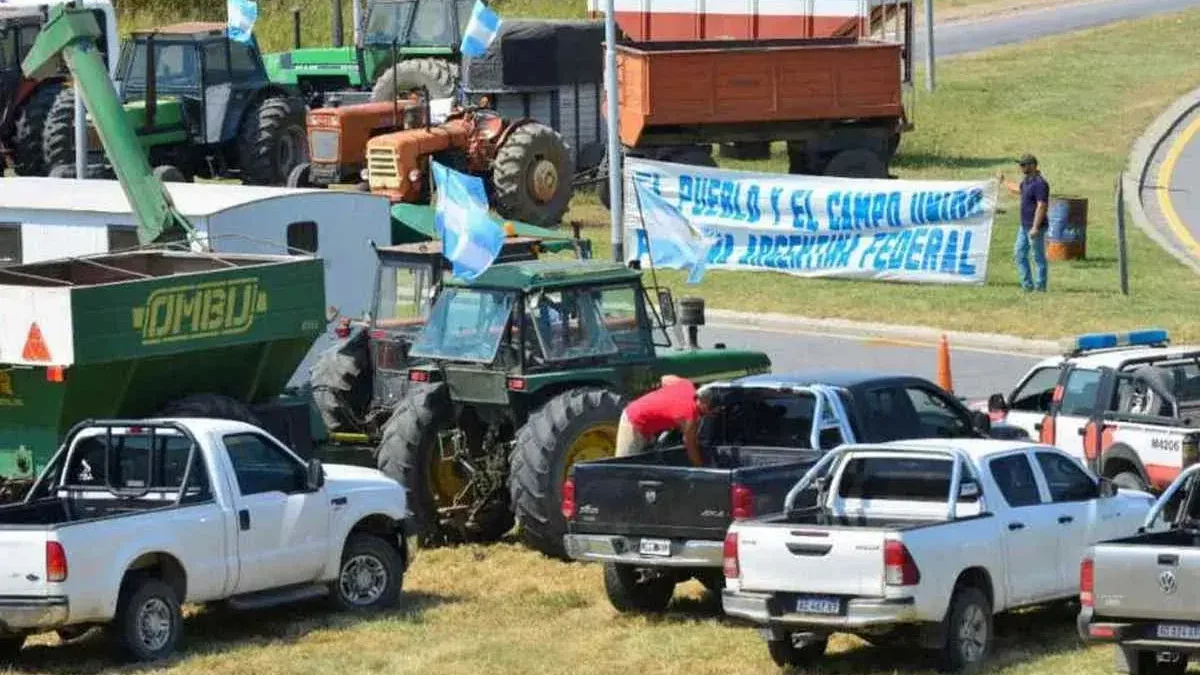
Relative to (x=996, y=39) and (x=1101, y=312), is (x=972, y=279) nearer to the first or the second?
(x=1101, y=312)

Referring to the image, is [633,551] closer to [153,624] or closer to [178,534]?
[178,534]

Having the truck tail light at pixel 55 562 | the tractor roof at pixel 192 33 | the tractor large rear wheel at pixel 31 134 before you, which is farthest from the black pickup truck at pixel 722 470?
the tractor large rear wheel at pixel 31 134

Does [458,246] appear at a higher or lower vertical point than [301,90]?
lower

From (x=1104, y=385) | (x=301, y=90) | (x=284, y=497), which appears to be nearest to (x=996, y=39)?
(x=301, y=90)

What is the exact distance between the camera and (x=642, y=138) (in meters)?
40.2

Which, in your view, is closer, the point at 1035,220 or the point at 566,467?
the point at 566,467

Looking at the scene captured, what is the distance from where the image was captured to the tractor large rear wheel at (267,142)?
135 feet

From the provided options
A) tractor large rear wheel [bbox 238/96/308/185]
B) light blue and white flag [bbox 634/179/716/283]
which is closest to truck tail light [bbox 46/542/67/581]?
light blue and white flag [bbox 634/179/716/283]

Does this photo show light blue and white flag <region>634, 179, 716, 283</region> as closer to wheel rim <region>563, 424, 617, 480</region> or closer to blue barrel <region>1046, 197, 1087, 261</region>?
blue barrel <region>1046, 197, 1087, 261</region>

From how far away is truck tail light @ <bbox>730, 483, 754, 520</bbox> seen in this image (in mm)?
16266

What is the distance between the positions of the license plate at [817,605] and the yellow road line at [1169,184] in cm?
2258

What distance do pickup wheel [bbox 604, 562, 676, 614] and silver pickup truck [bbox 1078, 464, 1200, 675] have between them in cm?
401

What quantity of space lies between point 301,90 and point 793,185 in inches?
645

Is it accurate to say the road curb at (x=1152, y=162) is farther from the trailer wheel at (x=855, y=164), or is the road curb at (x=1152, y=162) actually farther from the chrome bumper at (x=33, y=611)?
the chrome bumper at (x=33, y=611)
